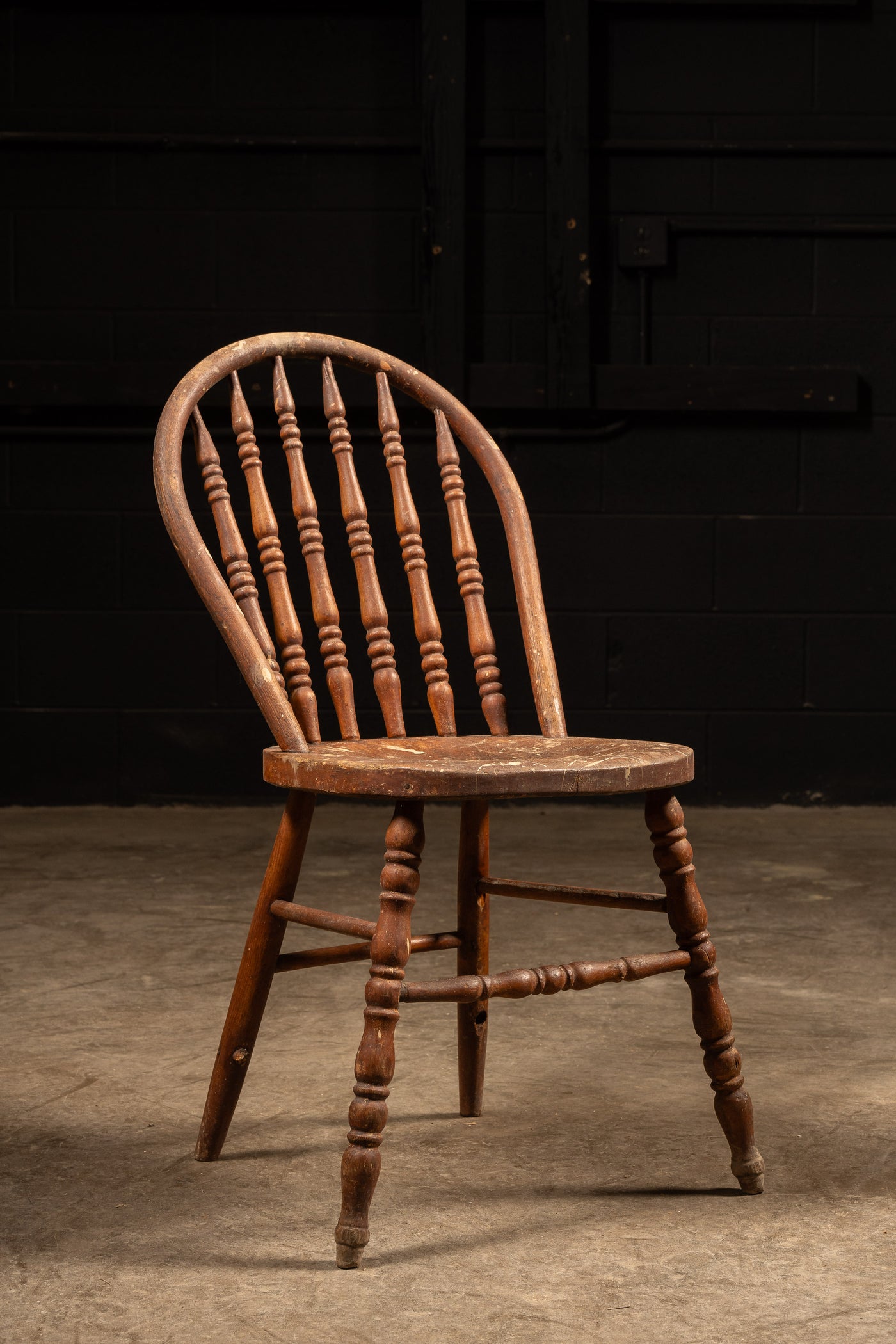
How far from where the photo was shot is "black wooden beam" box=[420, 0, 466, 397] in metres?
3.94

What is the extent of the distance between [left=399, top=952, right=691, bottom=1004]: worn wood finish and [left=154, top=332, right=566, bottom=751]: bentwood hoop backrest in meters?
0.27

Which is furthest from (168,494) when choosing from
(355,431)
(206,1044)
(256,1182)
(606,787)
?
(355,431)

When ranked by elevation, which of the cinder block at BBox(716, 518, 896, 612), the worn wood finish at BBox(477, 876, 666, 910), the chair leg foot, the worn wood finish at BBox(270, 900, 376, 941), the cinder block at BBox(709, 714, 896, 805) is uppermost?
the worn wood finish at BBox(270, 900, 376, 941)

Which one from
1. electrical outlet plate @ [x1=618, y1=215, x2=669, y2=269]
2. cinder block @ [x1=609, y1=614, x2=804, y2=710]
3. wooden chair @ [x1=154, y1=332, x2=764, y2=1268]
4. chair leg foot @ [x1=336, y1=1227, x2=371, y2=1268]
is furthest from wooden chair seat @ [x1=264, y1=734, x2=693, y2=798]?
electrical outlet plate @ [x1=618, y1=215, x2=669, y2=269]

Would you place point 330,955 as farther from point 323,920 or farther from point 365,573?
point 365,573

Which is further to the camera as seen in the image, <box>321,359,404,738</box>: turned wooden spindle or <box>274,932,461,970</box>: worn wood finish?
<box>321,359,404,738</box>: turned wooden spindle

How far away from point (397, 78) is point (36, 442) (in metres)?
1.37

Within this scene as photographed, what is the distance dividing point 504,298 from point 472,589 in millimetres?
2516

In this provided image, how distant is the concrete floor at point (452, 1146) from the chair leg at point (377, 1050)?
0.05 meters

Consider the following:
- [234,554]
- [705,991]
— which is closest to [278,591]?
[234,554]

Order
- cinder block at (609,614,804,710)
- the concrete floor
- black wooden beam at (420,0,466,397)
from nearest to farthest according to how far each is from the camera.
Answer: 1. the concrete floor
2. black wooden beam at (420,0,466,397)
3. cinder block at (609,614,804,710)

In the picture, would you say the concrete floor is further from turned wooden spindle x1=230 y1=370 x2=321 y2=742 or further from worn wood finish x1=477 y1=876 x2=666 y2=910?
turned wooden spindle x1=230 y1=370 x2=321 y2=742

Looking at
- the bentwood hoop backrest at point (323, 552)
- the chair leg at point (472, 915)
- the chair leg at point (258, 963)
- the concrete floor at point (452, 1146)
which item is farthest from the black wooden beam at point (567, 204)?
the chair leg at point (258, 963)

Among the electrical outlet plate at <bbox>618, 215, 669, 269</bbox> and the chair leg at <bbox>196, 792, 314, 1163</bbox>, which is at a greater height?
the electrical outlet plate at <bbox>618, 215, 669, 269</bbox>
